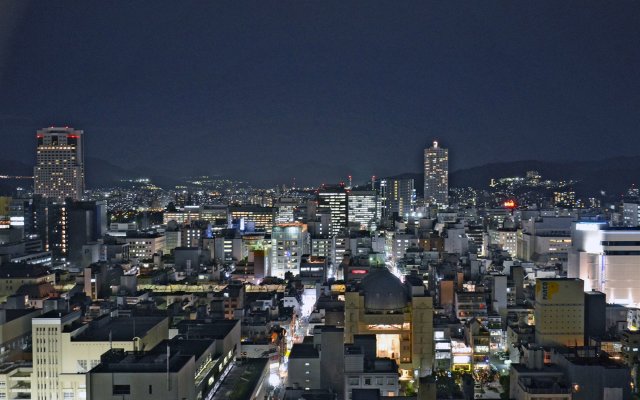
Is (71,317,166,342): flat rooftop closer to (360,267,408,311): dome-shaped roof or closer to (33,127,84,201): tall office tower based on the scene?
(360,267,408,311): dome-shaped roof

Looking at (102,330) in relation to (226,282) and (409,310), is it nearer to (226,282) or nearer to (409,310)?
(409,310)

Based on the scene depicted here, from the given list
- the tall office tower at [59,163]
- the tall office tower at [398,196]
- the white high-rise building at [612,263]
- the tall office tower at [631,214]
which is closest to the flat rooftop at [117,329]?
the white high-rise building at [612,263]

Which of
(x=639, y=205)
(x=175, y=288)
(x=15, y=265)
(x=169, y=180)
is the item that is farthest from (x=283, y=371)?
(x=169, y=180)

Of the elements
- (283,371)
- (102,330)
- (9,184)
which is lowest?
(283,371)

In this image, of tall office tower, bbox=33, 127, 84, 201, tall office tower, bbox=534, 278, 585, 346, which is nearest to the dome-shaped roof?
tall office tower, bbox=534, 278, 585, 346

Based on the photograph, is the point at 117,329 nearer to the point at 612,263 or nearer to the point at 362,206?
the point at 612,263

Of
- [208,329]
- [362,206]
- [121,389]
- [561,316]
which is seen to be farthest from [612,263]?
A: [362,206]
